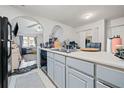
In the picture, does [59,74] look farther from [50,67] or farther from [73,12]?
[73,12]

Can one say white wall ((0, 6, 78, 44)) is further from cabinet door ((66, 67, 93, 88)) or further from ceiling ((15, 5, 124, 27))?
cabinet door ((66, 67, 93, 88))

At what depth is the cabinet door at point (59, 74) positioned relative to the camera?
145 cm

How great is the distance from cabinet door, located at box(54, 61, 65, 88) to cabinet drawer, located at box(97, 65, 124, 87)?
23.5 inches

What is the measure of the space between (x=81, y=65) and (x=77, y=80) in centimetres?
15

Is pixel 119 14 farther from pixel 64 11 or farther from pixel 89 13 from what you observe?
pixel 64 11

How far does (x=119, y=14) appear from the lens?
3.56 feet

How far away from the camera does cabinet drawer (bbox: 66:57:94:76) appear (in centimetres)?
98

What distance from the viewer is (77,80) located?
3.82 ft

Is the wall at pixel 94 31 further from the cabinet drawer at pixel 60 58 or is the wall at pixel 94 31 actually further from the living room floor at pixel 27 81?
the living room floor at pixel 27 81

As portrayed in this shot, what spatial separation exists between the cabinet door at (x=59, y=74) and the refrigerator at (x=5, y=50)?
51 centimetres

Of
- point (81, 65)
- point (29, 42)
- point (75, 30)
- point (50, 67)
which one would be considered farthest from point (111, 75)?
point (50, 67)

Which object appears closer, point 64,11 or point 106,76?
point 106,76
